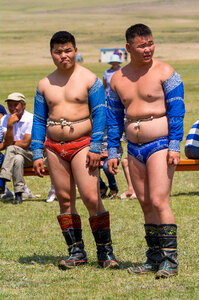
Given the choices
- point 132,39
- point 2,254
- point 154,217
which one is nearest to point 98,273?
point 154,217

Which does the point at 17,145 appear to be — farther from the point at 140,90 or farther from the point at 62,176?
the point at 140,90

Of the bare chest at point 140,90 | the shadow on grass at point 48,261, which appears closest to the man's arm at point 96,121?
the bare chest at point 140,90

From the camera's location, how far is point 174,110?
585 cm

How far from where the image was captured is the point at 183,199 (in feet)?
34.5

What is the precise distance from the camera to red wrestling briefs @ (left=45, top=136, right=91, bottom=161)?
6.32 meters

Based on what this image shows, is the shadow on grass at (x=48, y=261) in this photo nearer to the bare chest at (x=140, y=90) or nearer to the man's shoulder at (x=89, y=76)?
the bare chest at (x=140, y=90)

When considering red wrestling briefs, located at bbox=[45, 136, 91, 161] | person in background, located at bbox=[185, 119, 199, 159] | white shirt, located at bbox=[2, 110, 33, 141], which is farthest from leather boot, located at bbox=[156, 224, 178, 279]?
white shirt, located at bbox=[2, 110, 33, 141]

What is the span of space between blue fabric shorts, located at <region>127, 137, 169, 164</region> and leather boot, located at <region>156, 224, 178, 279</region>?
642mm

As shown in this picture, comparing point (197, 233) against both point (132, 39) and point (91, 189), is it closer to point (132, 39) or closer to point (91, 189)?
point (91, 189)

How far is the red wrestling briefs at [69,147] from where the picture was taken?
6.32 meters

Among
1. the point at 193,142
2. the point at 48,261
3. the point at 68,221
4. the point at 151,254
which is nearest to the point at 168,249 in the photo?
the point at 151,254

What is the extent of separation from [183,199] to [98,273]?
4500mm

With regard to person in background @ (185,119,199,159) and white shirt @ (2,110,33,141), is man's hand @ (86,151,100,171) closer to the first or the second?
person in background @ (185,119,199,159)

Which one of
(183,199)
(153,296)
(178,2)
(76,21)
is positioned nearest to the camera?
(153,296)
